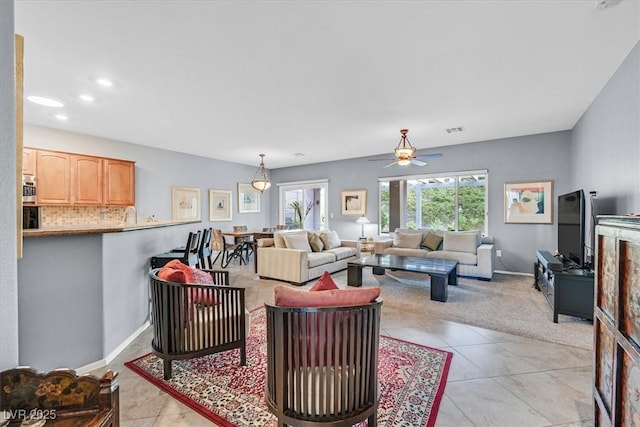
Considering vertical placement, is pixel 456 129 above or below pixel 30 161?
above

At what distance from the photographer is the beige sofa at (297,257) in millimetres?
4805

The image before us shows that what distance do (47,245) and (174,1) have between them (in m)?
1.94

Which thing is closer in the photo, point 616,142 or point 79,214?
point 616,142

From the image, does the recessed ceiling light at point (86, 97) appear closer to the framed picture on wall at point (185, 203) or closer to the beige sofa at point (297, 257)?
the framed picture on wall at point (185, 203)

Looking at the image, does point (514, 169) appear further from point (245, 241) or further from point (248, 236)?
point (245, 241)

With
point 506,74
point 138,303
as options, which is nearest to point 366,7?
point 506,74

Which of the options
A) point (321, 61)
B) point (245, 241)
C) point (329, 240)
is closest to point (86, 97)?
point (321, 61)

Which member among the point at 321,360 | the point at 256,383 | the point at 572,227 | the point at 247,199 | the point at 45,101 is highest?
the point at 45,101

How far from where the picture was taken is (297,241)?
5230 millimetres

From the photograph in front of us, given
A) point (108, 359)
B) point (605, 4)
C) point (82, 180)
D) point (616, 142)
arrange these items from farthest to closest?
point (82, 180) → point (616, 142) → point (108, 359) → point (605, 4)

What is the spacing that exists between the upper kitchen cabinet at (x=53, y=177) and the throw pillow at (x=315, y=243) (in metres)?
4.25

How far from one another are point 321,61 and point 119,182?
4747 mm

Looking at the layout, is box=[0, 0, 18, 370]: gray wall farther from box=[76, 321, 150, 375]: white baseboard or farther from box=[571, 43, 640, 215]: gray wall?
box=[571, 43, 640, 215]: gray wall

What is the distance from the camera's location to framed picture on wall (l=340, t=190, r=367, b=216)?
7516 millimetres
